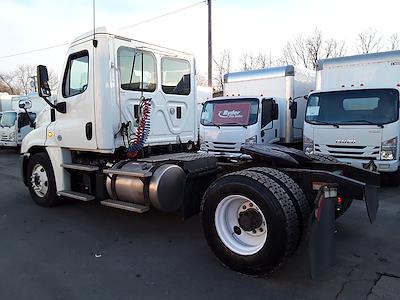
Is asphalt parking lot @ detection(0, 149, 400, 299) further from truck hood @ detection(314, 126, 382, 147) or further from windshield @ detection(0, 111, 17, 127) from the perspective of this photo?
windshield @ detection(0, 111, 17, 127)

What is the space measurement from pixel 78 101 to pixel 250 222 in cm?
335

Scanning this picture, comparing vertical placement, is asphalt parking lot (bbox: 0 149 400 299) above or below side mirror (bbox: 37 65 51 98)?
below

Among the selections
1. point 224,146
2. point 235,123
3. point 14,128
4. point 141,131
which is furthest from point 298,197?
point 14,128

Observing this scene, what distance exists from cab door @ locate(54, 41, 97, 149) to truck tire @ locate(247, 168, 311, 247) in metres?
2.90

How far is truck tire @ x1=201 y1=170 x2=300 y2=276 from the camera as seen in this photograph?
11.7ft

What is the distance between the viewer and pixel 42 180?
6500 millimetres

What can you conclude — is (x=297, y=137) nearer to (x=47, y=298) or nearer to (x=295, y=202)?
(x=295, y=202)

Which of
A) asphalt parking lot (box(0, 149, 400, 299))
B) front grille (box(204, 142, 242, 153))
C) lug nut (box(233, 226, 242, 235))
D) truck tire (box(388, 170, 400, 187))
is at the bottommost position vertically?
asphalt parking lot (box(0, 149, 400, 299))

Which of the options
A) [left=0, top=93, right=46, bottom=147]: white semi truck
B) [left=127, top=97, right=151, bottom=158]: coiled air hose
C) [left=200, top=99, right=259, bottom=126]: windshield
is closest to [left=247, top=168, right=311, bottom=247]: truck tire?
[left=127, top=97, right=151, bottom=158]: coiled air hose

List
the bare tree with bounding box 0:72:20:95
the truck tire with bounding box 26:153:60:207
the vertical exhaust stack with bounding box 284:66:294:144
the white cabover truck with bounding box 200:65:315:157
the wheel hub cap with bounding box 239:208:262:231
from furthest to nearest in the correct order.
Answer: the bare tree with bounding box 0:72:20:95
the vertical exhaust stack with bounding box 284:66:294:144
the white cabover truck with bounding box 200:65:315:157
the truck tire with bounding box 26:153:60:207
the wheel hub cap with bounding box 239:208:262:231

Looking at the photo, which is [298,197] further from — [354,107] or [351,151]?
[354,107]

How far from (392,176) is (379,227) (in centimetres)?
335

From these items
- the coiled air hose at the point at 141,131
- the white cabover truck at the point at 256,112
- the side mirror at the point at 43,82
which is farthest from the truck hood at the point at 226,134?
the side mirror at the point at 43,82

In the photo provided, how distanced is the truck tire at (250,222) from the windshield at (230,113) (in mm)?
5851
